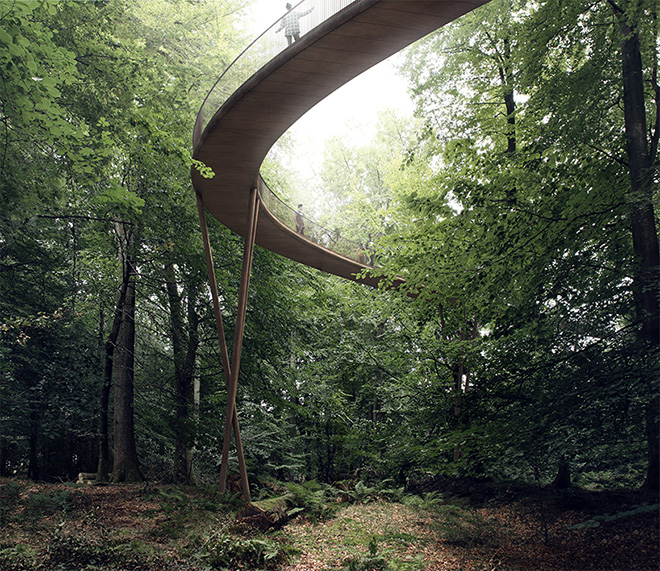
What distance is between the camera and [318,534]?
23.5 feet

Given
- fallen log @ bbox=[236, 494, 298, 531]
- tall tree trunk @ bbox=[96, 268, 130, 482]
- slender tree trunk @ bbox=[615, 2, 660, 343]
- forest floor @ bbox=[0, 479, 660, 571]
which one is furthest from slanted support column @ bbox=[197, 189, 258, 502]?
slender tree trunk @ bbox=[615, 2, 660, 343]

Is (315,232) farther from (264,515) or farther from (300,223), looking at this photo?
(264,515)

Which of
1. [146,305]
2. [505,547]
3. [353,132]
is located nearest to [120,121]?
[146,305]

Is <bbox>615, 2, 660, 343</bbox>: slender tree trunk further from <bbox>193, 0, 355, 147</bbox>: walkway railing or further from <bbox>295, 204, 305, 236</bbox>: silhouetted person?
<bbox>295, 204, 305, 236</bbox>: silhouetted person

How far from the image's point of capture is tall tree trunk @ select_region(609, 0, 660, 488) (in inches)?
209

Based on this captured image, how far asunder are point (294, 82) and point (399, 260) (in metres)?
3.19

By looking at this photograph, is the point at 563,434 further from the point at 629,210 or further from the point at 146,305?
the point at 146,305

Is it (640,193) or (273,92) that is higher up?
(273,92)

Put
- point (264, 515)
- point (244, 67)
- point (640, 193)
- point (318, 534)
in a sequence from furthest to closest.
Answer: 1. point (318, 534)
2. point (264, 515)
3. point (244, 67)
4. point (640, 193)

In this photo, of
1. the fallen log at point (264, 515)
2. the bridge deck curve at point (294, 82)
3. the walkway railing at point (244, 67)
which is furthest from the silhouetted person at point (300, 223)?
the fallen log at point (264, 515)

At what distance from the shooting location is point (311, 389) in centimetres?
1155

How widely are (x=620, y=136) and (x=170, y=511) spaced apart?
8998 millimetres

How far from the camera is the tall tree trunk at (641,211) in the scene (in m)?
5.32

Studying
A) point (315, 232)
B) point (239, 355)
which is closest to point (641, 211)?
point (315, 232)
